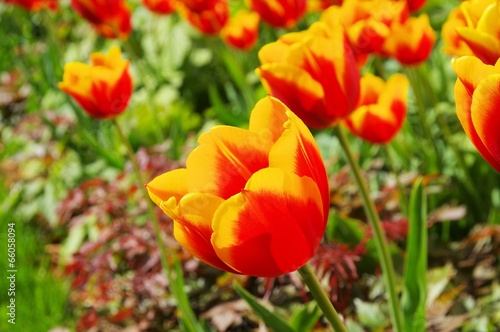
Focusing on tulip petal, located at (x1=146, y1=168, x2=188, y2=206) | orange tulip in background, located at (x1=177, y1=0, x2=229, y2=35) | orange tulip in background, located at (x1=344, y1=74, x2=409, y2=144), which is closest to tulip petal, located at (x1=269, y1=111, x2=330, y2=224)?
tulip petal, located at (x1=146, y1=168, x2=188, y2=206)

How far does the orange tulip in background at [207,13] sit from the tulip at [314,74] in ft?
3.91

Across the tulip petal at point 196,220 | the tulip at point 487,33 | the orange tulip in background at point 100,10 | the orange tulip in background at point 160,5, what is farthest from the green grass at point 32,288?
the tulip at point 487,33

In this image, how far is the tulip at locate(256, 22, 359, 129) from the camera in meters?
1.11

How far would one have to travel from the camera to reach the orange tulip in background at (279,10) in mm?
2102

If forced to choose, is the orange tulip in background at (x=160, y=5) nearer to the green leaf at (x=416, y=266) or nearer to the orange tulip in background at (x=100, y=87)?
the orange tulip in background at (x=100, y=87)

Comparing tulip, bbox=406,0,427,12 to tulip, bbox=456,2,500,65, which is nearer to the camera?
tulip, bbox=456,2,500,65

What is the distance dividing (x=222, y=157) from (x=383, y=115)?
879 millimetres

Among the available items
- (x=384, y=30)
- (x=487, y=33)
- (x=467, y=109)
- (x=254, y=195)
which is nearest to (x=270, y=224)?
(x=254, y=195)

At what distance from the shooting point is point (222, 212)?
731 mm

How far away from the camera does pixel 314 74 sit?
3.75 ft

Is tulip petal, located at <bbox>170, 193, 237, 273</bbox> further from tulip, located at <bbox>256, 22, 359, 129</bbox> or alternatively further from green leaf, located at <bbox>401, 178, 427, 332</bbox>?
green leaf, located at <bbox>401, 178, 427, 332</bbox>

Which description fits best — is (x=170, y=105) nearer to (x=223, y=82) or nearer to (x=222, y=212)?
(x=223, y=82)

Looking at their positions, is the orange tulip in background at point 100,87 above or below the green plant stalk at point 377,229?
above

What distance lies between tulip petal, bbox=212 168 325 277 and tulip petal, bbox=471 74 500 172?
16 centimetres
